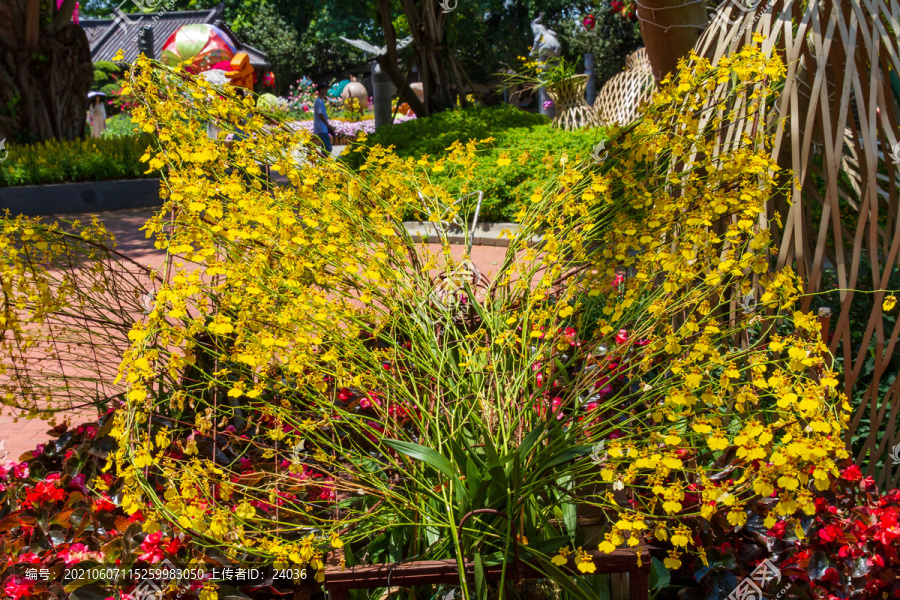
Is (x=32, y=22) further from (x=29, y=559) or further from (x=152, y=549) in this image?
(x=152, y=549)

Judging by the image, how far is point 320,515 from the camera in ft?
5.81

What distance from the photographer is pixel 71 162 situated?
9336mm

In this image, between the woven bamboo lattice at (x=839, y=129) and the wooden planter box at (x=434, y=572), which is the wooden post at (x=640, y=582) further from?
the woven bamboo lattice at (x=839, y=129)

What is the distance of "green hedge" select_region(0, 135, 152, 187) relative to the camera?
29.0 ft

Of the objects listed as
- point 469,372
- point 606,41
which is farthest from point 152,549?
point 606,41

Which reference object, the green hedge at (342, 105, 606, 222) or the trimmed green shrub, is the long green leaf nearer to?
the green hedge at (342, 105, 606, 222)

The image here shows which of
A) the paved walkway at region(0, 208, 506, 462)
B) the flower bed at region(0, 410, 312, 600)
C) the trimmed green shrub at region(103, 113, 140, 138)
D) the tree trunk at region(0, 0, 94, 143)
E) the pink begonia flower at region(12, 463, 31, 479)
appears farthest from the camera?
the trimmed green shrub at region(103, 113, 140, 138)

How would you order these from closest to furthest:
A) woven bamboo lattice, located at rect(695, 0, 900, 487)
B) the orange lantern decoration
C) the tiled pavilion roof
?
woven bamboo lattice, located at rect(695, 0, 900, 487) → the orange lantern decoration → the tiled pavilion roof

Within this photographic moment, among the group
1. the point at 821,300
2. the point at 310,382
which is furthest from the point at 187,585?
the point at 821,300

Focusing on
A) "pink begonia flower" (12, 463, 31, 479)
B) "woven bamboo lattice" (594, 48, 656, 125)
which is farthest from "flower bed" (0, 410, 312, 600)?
"woven bamboo lattice" (594, 48, 656, 125)

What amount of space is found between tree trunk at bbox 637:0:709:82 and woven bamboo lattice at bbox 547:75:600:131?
7318mm

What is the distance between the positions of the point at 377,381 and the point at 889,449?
1454mm

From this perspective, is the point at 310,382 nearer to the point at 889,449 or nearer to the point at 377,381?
the point at 377,381

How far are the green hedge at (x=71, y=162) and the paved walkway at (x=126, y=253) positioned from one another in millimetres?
665
